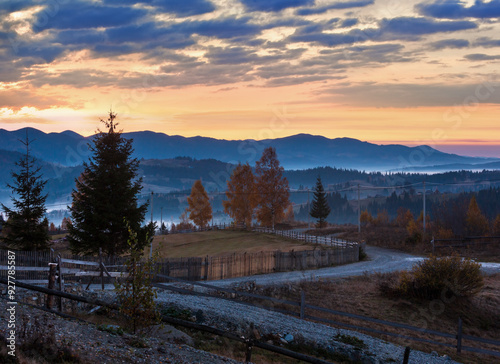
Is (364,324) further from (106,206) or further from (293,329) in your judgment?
(106,206)

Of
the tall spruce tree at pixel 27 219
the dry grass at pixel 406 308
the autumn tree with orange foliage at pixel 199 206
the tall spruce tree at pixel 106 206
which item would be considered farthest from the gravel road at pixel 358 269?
the autumn tree with orange foliage at pixel 199 206

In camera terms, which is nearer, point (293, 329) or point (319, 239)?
point (293, 329)

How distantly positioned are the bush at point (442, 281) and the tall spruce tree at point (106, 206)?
17.2 metres

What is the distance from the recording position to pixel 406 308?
26.5 meters

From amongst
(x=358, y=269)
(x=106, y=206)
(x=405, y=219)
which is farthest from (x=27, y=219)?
(x=405, y=219)

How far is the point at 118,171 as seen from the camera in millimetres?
31453

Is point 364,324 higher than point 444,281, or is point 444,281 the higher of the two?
point 444,281

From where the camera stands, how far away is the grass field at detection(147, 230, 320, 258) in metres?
55.4

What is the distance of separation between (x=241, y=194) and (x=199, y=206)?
61.7 feet

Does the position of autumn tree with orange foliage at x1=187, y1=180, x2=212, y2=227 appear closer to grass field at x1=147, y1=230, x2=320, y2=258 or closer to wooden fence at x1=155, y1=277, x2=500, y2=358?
grass field at x1=147, y1=230, x2=320, y2=258

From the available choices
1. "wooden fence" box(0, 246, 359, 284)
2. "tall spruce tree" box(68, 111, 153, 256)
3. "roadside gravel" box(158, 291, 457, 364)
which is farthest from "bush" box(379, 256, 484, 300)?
"tall spruce tree" box(68, 111, 153, 256)

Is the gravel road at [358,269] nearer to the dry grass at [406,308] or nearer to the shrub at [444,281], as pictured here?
the dry grass at [406,308]

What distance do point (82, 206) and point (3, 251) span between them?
19.6ft

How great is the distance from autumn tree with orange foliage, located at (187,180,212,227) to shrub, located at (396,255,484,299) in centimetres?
7641
